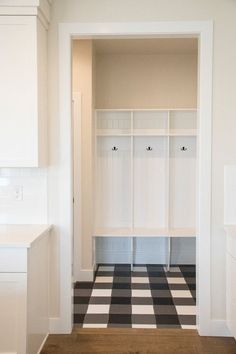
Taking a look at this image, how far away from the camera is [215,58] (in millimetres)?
2662

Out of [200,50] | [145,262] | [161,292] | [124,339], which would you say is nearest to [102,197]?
[145,262]

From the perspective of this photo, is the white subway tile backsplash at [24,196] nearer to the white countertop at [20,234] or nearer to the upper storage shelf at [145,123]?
the white countertop at [20,234]

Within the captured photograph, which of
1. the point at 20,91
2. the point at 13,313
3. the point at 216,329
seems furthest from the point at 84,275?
the point at 20,91

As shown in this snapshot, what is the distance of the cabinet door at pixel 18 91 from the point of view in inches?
96.6

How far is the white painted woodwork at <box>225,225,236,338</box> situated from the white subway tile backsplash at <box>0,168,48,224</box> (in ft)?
4.66

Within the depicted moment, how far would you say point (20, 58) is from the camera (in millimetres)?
2461

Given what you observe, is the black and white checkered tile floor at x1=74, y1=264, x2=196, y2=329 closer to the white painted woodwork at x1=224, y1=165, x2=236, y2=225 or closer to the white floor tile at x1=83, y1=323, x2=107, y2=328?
the white floor tile at x1=83, y1=323, x2=107, y2=328

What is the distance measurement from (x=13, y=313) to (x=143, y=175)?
103 inches

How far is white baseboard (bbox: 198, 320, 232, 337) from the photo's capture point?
272 cm

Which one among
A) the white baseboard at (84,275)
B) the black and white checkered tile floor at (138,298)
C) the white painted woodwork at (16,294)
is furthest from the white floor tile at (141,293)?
the white painted woodwork at (16,294)

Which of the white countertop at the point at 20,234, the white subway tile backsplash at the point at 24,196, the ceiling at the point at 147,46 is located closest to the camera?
the white countertop at the point at 20,234

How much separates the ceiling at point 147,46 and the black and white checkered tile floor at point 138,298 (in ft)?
8.93

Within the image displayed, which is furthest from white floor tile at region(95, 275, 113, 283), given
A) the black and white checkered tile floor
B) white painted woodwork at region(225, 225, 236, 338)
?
white painted woodwork at region(225, 225, 236, 338)

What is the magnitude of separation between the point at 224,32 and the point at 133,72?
197cm
